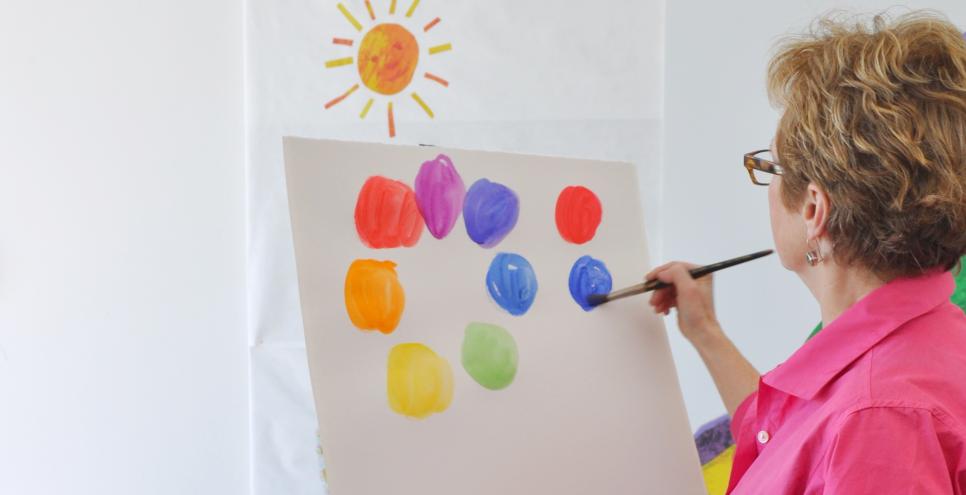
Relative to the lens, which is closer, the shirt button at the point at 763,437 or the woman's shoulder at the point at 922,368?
the woman's shoulder at the point at 922,368

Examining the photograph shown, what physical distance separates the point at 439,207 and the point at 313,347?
267mm

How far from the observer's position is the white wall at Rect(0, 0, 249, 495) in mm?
1826

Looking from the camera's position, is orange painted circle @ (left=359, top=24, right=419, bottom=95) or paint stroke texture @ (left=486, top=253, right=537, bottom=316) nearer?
paint stroke texture @ (left=486, top=253, right=537, bottom=316)

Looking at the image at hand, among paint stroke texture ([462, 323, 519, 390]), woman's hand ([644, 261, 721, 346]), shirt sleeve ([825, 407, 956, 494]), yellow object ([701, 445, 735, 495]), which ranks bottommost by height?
yellow object ([701, 445, 735, 495])

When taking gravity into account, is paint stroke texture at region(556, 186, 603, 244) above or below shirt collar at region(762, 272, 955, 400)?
above

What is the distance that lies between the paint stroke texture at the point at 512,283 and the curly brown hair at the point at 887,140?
42cm

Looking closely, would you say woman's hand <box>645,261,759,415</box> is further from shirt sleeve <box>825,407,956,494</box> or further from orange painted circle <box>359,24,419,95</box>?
orange painted circle <box>359,24,419,95</box>

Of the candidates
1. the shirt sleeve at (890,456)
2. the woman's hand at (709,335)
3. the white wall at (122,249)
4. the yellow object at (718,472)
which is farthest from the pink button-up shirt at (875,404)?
the white wall at (122,249)

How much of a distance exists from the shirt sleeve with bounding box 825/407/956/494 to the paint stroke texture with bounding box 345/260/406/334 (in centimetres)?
53

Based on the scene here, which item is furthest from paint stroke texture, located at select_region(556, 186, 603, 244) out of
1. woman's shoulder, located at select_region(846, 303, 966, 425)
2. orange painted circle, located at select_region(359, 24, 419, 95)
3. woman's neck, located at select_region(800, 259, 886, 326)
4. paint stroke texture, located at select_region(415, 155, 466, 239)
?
orange painted circle, located at select_region(359, 24, 419, 95)

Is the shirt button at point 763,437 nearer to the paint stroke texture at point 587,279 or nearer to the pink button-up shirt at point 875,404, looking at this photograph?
the pink button-up shirt at point 875,404

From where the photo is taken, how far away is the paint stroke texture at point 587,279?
1.25m

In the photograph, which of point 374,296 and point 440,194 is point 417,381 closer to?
point 374,296

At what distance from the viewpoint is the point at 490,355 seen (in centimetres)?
113
